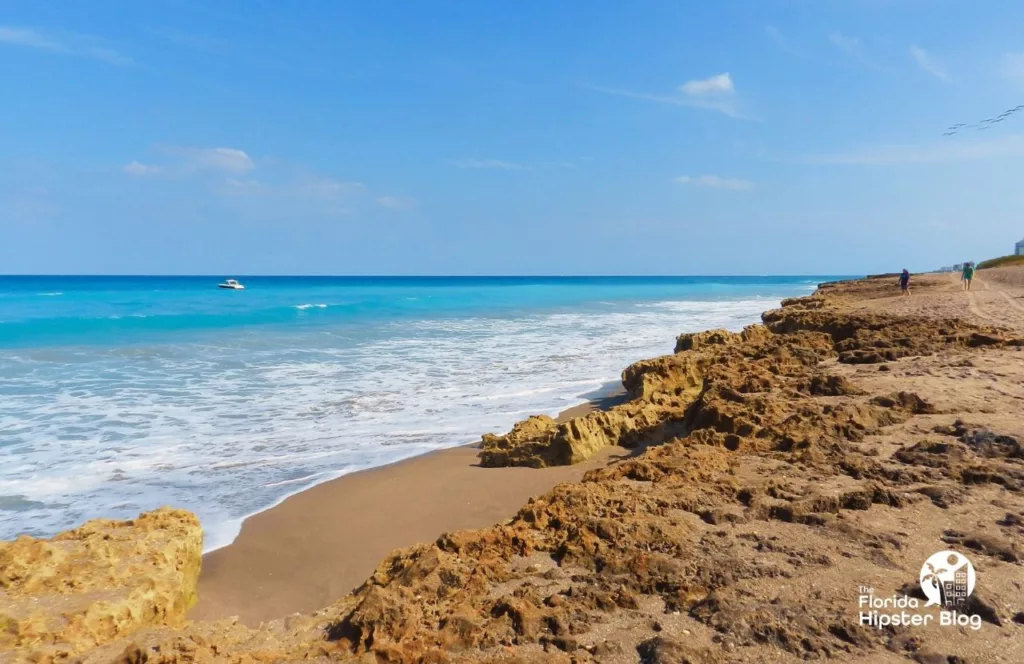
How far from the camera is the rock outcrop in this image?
2971 mm

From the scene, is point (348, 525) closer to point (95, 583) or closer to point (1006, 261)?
point (95, 583)

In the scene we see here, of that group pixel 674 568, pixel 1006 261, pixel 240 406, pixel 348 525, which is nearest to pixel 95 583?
pixel 348 525

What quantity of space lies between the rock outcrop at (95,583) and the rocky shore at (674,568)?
0.5 inches

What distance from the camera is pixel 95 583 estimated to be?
11.2ft

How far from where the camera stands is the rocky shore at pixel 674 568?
8.93 feet

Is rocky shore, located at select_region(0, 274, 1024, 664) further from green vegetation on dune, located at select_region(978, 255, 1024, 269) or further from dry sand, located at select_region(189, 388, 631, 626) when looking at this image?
green vegetation on dune, located at select_region(978, 255, 1024, 269)

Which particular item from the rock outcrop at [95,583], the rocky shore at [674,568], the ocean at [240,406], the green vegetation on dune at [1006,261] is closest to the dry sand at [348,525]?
the ocean at [240,406]

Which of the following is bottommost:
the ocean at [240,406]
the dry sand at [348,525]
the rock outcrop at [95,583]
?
the dry sand at [348,525]

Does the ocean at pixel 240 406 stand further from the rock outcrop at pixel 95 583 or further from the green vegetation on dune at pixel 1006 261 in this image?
the green vegetation on dune at pixel 1006 261

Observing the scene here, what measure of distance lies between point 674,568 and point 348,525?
3080 millimetres

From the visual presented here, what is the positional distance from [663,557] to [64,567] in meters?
3.19

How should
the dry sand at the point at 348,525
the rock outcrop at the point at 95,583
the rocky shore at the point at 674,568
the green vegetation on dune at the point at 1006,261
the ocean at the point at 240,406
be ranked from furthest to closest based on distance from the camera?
the green vegetation on dune at the point at 1006,261 → the ocean at the point at 240,406 → the dry sand at the point at 348,525 → the rock outcrop at the point at 95,583 → the rocky shore at the point at 674,568

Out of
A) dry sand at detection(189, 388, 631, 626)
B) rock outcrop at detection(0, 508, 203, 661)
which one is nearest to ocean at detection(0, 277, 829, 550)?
dry sand at detection(189, 388, 631, 626)

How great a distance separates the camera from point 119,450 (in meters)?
7.62
